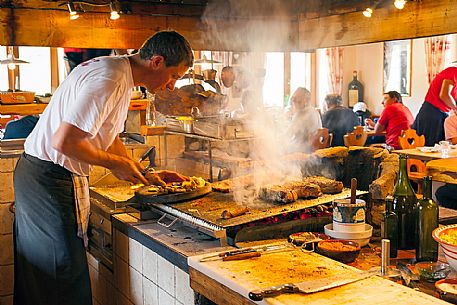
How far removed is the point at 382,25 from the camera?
289 centimetres

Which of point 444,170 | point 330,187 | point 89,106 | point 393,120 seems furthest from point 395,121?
point 89,106

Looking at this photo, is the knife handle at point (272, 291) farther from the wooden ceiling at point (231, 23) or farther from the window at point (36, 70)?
the window at point (36, 70)

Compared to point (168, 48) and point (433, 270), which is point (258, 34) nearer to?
point (168, 48)

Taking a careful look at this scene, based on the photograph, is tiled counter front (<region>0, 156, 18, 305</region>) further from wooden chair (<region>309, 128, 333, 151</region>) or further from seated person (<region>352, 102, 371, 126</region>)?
seated person (<region>352, 102, 371, 126</region>)

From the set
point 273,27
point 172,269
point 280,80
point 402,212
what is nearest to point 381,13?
point 273,27

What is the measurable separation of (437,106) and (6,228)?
4941 mm

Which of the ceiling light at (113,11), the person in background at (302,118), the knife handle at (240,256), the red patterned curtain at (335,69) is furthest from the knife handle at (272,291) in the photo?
the red patterned curtain at (335,69)

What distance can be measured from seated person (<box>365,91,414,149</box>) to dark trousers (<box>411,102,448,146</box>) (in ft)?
1.76

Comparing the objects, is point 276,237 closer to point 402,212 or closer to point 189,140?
point 402,212

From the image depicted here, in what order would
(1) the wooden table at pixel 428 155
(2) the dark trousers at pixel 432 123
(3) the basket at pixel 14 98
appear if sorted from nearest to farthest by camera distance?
(3) the basket at pixel 14 98, (1) the wooden table at pixel 428 155, (2) the dark trousers at pixel 432 123

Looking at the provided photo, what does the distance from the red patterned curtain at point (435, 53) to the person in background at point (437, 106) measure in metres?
2.97

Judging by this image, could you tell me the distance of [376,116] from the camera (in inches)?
425

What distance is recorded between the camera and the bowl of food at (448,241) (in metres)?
1.79

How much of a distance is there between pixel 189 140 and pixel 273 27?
1.12 metres
